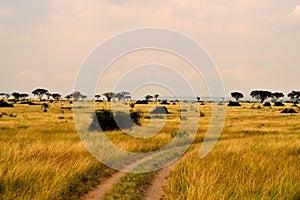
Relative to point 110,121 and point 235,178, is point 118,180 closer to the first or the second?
point 235,178

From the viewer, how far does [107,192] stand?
10258 millimetres

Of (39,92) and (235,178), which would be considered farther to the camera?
(39,92)

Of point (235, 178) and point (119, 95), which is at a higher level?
point (119, 95)

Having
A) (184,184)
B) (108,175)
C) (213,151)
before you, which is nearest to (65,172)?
(108,175)

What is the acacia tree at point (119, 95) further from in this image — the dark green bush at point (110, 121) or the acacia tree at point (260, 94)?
the dark green bush at point (110, 121)

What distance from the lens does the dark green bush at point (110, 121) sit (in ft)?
106

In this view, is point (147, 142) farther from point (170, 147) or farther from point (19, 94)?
point (19, 94)

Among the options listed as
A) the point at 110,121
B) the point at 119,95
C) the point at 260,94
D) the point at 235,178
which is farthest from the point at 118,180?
the point at 119,95

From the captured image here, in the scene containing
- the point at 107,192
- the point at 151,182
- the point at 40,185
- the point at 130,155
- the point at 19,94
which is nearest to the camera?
the point at 40,185

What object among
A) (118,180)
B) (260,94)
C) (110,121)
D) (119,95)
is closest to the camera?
(118,180)

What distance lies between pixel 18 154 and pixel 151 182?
5.12 m

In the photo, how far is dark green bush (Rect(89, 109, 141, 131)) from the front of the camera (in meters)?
32.3

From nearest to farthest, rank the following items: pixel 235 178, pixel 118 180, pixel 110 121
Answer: pixel 235 178, pixel 118 180, pixel 110 121

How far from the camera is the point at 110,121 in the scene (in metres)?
33.1
